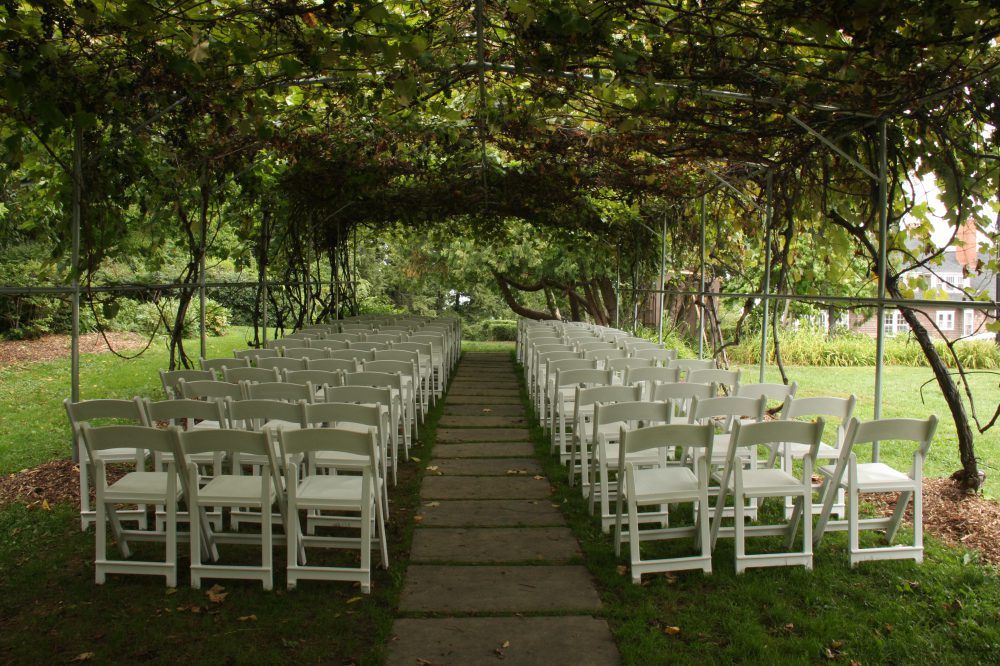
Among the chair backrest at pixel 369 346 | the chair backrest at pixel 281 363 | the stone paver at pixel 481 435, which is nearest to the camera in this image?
the chair backrest at pixel 281 363

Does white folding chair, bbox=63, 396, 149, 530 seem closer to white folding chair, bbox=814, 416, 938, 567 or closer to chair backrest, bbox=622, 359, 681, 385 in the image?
chair backrest, bbox=622, 359, 681, 385

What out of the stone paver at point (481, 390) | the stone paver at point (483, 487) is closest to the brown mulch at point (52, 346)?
the stone paver at point (481, 390)

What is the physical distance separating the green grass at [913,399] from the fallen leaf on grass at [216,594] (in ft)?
Result: 16.0

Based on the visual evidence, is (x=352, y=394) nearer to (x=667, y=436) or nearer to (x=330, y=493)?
(x=330, y=493)

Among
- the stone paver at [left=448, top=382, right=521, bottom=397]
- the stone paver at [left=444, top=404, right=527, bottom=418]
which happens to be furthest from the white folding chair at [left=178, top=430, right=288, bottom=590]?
the stone paver at [left=448, top=382, right=521, bottom=397]

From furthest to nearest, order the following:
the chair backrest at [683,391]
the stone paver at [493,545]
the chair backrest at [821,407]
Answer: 1. the chair backrest at [683,391]
2. the chair backrest at [821,407]
3. the stone paver at [493,545]

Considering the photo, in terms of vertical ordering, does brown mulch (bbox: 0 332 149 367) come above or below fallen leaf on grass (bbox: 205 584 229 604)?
above

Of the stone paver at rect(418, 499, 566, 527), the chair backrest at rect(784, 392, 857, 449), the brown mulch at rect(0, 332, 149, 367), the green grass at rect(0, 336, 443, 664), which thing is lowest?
the green grass at rect(0, 336, 443, 664)

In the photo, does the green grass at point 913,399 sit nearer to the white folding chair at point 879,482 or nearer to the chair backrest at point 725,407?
the white folding chair at point 879,482

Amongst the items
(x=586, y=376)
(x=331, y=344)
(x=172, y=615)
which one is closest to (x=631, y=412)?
(x=586, y=376)

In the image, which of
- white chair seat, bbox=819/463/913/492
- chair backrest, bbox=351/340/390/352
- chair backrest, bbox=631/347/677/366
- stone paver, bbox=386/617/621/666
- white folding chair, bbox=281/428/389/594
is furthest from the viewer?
chair backrest, bbox=351/340/390/352

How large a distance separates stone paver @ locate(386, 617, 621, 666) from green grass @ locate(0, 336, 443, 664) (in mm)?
121

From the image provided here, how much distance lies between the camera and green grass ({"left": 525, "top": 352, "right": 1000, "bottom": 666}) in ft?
10.1

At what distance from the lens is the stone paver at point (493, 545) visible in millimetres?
4062
